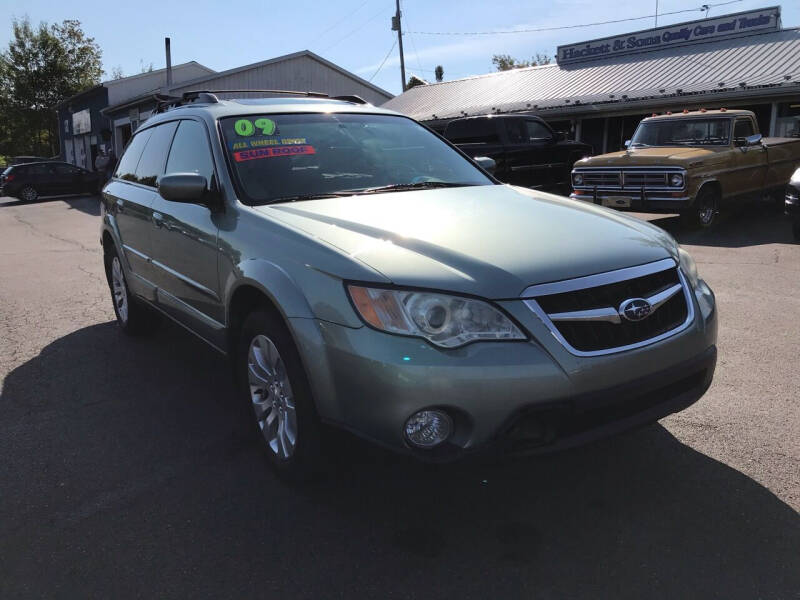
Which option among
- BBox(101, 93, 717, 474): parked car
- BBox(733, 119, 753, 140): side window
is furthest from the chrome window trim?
BBox(733, 119, 753, 140): side window

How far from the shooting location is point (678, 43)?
70.2 feet

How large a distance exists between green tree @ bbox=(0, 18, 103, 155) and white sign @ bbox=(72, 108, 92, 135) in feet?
28.0

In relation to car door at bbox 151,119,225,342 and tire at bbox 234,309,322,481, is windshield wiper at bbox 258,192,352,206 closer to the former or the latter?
car door at bbox 151,119,225,342

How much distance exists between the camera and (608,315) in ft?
8.21

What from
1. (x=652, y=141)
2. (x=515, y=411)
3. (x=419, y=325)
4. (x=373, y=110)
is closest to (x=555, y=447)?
(x=515, y=411)

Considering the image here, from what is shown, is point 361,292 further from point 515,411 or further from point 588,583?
point 588,583

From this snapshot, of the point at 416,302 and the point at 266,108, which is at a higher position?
the point at 266,108

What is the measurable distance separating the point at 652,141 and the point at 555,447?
1011 cm

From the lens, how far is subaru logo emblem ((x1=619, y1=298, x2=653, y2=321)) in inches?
100

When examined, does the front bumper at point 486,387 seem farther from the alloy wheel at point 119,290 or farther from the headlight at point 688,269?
the alloy wheel at point 119,290

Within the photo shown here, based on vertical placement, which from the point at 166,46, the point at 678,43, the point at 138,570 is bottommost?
the point at 138,570

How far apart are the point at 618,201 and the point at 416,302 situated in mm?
8854

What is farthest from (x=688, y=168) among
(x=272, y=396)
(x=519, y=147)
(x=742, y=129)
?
(x=272, y=396)

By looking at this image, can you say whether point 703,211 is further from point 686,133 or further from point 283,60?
point 283,60
